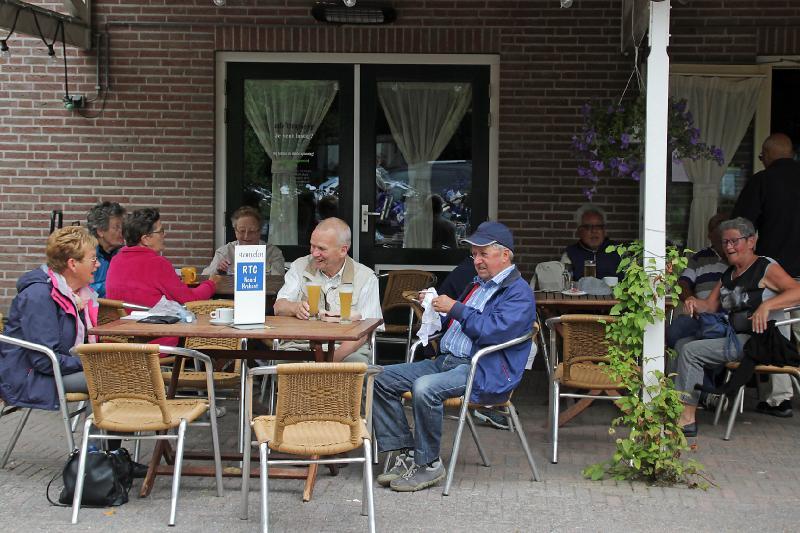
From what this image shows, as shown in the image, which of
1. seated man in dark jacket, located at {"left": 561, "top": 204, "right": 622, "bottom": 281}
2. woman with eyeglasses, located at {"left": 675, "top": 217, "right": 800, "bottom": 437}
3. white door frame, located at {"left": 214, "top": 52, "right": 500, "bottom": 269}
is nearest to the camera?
woman with eyeglasses, located at {"left": 675, "top": 217, "right": 800, "bottom": 437}

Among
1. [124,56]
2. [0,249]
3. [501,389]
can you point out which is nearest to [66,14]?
[124,56]

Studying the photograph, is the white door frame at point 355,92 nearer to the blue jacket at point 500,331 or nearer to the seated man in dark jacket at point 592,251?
the seated man in dark jacket at point 592,251

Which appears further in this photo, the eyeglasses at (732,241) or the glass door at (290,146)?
the glass door at (290,146)

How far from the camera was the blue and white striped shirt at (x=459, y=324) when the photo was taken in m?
5.63

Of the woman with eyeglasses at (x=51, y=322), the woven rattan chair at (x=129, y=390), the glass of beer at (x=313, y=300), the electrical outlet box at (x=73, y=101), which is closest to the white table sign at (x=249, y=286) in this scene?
the glass of beer at (x=313, y=300)

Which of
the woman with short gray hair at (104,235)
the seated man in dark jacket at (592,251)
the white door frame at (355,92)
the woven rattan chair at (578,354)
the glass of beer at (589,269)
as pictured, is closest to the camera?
the woven rattan chair at (578,354)

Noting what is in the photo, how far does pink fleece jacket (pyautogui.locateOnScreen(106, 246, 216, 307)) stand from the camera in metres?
6.57

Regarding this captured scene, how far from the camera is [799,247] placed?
749 centimetres

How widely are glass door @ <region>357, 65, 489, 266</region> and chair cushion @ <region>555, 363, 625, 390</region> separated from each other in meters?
2.75

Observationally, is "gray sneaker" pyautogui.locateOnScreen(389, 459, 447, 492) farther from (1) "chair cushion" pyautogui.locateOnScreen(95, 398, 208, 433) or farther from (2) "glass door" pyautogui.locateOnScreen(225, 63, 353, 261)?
(2) "glass door" pyautogui.locateOnScreen(225, 63, 353, 261)

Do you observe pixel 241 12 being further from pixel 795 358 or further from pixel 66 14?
pixel 795 358

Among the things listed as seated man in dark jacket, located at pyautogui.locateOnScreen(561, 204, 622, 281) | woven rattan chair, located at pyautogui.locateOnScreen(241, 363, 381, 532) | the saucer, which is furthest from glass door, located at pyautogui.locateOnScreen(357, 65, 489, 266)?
woven rattan chair, located at pyautogui.locateOnScreen(241, 363, 381, 532)

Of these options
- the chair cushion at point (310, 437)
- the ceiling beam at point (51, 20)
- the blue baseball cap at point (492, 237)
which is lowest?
the chair cushion at point (310, 437)

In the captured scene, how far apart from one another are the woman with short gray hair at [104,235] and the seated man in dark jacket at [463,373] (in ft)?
8.30
